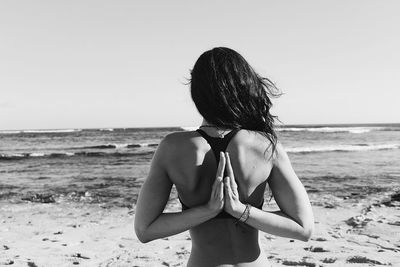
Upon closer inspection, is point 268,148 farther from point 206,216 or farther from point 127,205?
point 127,205

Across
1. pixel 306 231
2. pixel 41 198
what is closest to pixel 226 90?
pixel 306 231

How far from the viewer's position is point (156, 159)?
201cm

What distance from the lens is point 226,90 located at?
1972 mm

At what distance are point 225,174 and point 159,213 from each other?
0.40m

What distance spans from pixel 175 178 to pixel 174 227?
0.78 ft

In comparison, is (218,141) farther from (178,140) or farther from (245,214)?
(245,214)

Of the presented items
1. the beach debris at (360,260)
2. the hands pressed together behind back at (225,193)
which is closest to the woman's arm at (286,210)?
the hands pressed together behind back at (225,193)

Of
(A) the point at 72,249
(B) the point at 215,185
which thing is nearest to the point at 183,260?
(A) the point at 72,249

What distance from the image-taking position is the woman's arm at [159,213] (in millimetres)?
1905

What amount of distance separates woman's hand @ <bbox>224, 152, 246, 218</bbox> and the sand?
369 centimetres

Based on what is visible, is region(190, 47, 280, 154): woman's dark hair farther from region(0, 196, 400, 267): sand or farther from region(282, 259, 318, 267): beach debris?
region(0, 196, 400, 267): sand

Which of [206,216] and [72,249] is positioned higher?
[206,216]

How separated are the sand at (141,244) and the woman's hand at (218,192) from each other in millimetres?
3758

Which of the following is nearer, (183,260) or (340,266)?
(340,266)
